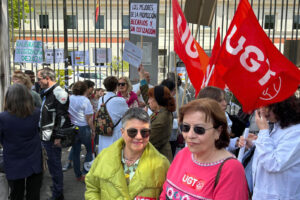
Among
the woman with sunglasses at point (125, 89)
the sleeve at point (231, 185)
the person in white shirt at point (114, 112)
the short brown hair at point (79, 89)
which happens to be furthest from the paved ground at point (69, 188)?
the sleeve at point (231, 185)

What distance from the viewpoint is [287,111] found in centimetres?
228

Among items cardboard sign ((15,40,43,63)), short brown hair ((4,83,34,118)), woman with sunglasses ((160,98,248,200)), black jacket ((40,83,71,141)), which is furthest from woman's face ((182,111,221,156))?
cardboard sign ((15,40,43,63))

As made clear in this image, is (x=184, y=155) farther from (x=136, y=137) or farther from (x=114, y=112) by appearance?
(x=114, y=112)

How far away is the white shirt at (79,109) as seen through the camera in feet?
17.1

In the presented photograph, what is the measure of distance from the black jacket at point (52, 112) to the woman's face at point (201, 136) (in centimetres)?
263

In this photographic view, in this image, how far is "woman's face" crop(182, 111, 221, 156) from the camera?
189cm

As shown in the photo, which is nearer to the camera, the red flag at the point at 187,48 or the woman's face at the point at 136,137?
the woman's face at the point at 136,137

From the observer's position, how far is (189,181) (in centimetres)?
188

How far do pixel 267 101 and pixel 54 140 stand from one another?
112 inches

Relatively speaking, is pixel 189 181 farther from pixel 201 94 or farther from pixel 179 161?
pixel 201 94

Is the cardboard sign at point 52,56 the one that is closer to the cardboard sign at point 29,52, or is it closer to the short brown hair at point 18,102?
the cardboard sign at point 29,52

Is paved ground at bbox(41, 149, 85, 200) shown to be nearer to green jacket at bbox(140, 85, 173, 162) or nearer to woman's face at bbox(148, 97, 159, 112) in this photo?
green jacket at bbox(140, 85, 173, 162)

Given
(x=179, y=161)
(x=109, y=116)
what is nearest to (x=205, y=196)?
(x=179, y=161)

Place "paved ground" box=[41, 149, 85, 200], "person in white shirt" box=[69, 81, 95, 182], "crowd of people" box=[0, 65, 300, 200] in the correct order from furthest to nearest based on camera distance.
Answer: "person in white shirt" box=[69, 81, 95, 182] < "paved ground" box=[41, 149, 85, 200] < "crowd of people" box=[0, 65, 300, 200]
